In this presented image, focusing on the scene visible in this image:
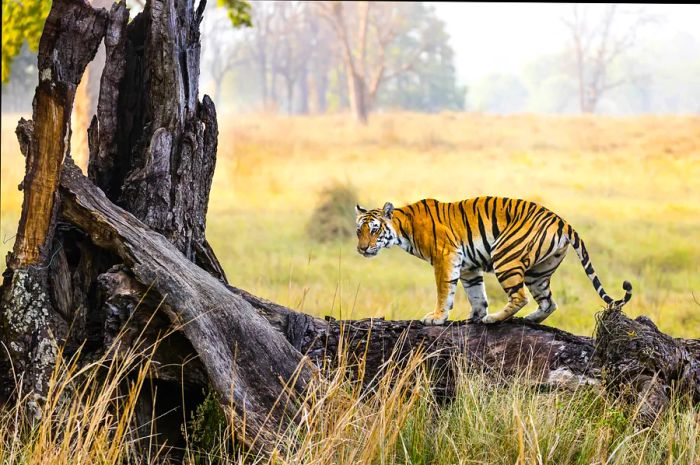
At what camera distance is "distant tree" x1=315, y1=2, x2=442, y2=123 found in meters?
31.7

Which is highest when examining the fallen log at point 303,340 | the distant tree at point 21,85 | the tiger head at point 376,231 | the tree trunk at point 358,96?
the distant tree at point 21,85

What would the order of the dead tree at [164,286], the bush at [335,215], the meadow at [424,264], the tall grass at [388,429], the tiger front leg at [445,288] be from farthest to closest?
the bush at [335,215]
the tiger front leg at [445,288]
the dead tree at [164,286]
the meadow at [424,264]
the tall grass at [388,429]

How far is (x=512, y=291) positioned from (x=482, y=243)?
1.18 feet

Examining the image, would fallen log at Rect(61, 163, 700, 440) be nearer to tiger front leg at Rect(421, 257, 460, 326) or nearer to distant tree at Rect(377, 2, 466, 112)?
tiger front leg at Rect(421, 257, 460, 326)

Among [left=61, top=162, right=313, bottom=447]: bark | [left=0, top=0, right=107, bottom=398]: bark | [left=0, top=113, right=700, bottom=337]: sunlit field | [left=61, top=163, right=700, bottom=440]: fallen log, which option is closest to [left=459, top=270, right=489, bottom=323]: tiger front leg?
[left=61, top=163, right=700, bottom=440]: fallen log

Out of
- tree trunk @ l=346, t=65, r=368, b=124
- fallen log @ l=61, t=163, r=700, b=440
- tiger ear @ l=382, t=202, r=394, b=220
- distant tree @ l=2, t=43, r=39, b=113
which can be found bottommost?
fallen log @ l=61, t=163, r=700, b=440

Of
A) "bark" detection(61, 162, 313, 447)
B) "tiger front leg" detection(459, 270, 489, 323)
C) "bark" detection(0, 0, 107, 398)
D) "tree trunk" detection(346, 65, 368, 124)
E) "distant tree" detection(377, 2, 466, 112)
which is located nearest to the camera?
"bark" detection(61, 162, 313, 447)

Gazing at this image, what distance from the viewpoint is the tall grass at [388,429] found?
4000 millimetres

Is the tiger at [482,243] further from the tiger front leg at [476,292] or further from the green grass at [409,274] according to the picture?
the green grass at [409,274]

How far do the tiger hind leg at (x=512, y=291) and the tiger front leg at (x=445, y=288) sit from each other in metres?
0.24

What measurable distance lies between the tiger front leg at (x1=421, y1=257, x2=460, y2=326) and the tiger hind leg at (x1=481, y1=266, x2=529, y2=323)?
24 cm


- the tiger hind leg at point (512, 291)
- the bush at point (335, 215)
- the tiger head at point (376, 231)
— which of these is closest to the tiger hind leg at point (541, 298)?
the tiger hind leg at point (512, 291)

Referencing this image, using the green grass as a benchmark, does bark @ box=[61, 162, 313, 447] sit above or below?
above

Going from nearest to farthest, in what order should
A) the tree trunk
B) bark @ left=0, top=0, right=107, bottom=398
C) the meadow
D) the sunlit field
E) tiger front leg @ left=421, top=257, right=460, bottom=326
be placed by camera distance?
the meadow, bark @ left=0, top=0, right=107, bottom=398, tiger front leg @ left=421, top=257, right=460, bottom=326, the sunlit field, the tree trunk
